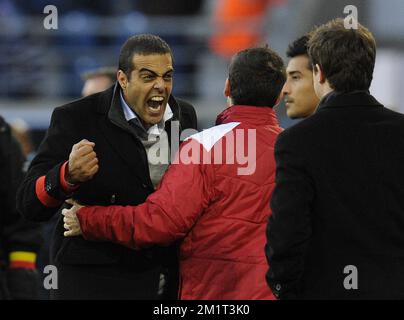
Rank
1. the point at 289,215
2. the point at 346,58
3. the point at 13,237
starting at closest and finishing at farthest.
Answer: the point at 289,215, the point at 346,58, the point at 13,237

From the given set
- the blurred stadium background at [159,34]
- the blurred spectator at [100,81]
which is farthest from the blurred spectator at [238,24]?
the blurred spectator at [100,81]

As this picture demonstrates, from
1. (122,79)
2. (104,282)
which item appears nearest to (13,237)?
(104,282)

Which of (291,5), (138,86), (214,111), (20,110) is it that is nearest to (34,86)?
(20,110)

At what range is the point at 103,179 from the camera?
4.06 metres

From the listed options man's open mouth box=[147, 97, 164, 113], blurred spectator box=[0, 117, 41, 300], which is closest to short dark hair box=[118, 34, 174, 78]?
man's open mouth box=[147, 97, 164, 113]

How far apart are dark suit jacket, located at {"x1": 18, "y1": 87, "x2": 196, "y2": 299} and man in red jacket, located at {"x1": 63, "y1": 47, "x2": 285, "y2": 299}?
23cm

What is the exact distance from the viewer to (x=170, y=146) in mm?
4191

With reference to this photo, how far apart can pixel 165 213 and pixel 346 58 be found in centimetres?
82

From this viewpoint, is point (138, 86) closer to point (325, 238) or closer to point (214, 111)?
point (325, 238)

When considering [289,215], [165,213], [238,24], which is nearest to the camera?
[289,215]

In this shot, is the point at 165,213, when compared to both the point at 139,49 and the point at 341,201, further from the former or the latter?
the point at 139,49

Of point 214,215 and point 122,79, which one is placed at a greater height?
point 122,79

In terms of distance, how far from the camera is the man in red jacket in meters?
3.71
